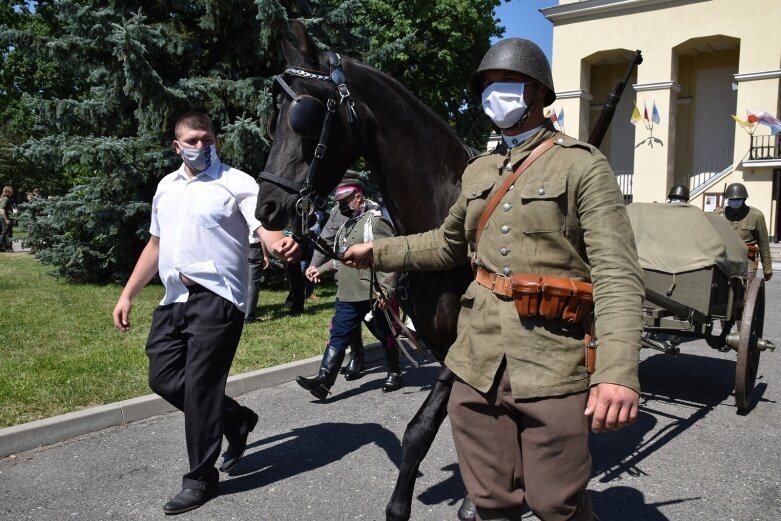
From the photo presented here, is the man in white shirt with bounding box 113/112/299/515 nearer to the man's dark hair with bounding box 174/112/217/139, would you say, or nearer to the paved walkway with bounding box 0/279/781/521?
the man's dark hair with bounding box 174/112/217/139

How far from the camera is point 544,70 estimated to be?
231 centimetres

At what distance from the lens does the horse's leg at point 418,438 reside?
10.8ft

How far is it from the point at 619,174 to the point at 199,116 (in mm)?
28205

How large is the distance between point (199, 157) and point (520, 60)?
2.15 meters

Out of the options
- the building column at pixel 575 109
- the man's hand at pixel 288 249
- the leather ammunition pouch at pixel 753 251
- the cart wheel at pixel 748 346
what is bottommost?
the cart wheel at pixel 748 346

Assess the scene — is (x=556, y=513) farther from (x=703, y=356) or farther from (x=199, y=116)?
(x=703, y=356)

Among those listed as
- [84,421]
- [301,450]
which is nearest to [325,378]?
[301,450]

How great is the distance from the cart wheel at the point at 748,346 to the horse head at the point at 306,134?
3836 mm

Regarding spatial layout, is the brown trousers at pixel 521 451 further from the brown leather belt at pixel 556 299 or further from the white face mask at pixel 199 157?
the white face mask at pixel 199 157

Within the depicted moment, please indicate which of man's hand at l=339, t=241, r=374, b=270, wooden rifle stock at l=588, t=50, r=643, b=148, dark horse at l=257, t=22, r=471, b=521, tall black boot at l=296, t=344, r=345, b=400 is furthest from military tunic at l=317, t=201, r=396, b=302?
man's hand at l=339, t=241, r=374, b=270

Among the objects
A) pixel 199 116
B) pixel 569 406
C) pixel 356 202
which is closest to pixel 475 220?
pixel 569 406

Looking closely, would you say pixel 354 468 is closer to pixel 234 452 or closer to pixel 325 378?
pixel 234 452

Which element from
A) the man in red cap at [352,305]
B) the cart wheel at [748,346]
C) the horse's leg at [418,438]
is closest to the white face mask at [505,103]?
the horse's leg at [418,438]

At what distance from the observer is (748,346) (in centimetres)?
543
